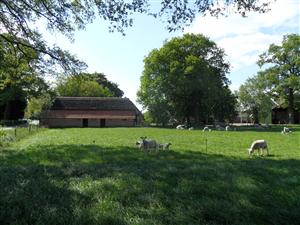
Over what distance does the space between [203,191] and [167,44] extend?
71.2 meters

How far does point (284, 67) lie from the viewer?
83500 millimetres

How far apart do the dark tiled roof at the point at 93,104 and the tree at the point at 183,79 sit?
28.3 feet

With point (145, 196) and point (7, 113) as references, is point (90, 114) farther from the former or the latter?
point (145, 196)

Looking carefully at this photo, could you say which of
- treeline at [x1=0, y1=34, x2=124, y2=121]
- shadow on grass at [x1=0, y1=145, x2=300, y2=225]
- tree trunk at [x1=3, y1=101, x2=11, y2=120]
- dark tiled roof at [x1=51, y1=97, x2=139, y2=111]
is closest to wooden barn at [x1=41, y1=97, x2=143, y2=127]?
dark tiled roof at [x1=51, y1=97, x2=139, y2=111]

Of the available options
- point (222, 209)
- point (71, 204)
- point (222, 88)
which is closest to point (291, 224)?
point (222, 209)

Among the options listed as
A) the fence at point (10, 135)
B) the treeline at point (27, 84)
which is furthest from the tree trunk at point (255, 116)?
the fence at point (10, 135)

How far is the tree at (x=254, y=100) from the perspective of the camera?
314ft

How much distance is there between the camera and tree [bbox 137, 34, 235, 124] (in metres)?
74.1

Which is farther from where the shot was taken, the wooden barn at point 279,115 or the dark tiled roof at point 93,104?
the wooden barn at point 279,115

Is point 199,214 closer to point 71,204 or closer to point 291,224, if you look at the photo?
point 291,224

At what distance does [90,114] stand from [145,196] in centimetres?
7866

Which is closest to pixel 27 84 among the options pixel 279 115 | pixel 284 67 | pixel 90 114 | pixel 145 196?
pixel 90 114

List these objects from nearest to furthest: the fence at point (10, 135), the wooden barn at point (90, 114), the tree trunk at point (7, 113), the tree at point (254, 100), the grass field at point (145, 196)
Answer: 1. the grass field at point (145, 196)
2. the fence at point (10, 135)
3. the tree trunk at point (7, 113)
4. the wooden barn at point (90, 114)
5. the tree at point (254, 100)

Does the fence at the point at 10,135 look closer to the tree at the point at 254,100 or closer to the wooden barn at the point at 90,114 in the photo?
the wooden barn at the point at 90,114
